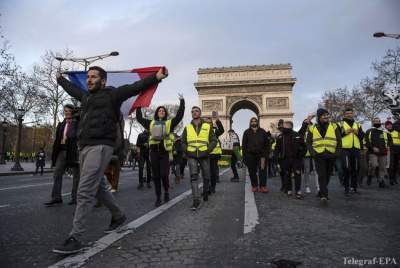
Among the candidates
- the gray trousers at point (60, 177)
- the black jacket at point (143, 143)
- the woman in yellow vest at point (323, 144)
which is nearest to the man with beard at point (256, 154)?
the woman in yellow vest at point (323, 144)

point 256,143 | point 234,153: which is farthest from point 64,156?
point 234,153

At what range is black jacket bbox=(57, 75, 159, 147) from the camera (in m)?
3.47

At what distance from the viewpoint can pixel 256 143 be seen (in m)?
8.04

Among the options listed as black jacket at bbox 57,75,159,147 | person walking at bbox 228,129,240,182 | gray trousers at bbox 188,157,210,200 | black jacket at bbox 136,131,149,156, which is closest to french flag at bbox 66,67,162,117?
gray trousers at bbox 188,157,210,200

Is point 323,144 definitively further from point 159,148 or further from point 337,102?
point 337,102

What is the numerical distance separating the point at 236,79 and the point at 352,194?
4065 centimetres

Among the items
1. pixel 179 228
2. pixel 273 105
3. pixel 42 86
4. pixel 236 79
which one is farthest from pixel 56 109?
pixel 179 228

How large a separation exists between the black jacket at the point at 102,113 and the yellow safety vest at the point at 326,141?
3815mm

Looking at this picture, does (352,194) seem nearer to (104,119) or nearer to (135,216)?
(135,216)

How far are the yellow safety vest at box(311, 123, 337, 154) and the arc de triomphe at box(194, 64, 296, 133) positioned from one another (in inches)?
1531

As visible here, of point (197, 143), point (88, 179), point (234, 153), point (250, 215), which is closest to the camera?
point (88, 179)

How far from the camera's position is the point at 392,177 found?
33.4 ft

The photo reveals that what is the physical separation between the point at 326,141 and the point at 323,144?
8 cm

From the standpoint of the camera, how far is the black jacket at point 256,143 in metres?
8.03
